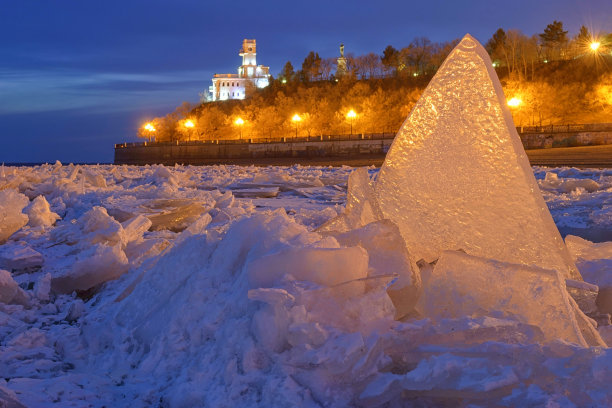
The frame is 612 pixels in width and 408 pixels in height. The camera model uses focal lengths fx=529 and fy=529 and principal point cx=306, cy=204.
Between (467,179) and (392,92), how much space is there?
6648cm

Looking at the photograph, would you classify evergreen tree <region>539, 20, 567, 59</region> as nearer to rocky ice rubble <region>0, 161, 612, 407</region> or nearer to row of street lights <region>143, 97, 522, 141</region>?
row of street lights <region>143, 97, 522, 141</region>

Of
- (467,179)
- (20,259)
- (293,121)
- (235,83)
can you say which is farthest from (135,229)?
(235,83)

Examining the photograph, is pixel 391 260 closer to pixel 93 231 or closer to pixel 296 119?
pixel 93 231

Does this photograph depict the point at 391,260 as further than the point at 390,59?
No

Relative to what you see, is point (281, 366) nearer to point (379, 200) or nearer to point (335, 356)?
point (335, 356)

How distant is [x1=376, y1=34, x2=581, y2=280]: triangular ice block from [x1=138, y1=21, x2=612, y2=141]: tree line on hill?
50101 millimetres

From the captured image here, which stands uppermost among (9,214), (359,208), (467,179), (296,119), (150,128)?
(296,119)

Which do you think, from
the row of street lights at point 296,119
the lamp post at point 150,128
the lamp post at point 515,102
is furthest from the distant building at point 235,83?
the lamp post at point 515,102

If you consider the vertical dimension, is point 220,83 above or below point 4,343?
above

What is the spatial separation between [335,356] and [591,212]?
5959mm

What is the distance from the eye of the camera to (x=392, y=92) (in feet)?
219

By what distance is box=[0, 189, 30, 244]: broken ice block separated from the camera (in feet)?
15.1

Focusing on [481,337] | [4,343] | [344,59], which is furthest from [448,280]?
[344,59]

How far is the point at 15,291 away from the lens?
3.04 meters
